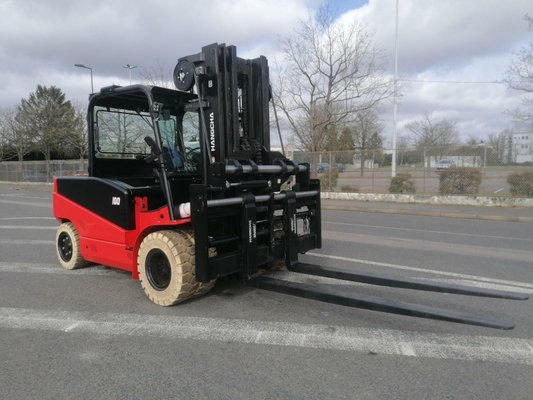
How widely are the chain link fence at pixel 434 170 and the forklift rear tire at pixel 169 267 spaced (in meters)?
14.8

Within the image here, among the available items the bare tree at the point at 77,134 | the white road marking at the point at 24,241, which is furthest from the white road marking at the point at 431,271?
the bare tree at the point at 77,134

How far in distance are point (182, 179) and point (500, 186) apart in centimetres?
1595

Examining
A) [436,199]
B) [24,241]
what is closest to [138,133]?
[24,241]

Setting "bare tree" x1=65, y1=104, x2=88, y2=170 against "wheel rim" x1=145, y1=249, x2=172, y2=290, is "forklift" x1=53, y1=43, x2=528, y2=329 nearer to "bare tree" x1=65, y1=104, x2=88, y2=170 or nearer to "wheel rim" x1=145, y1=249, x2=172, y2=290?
"wheel rim" x1=145, y1=249, x2=172, y2=290

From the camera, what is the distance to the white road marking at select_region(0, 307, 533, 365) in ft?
12.5

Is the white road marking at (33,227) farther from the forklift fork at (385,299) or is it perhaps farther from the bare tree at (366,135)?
the bare tree at (366,135)

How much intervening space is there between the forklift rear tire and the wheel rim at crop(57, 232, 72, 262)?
2.22 m

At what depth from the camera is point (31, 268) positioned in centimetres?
698

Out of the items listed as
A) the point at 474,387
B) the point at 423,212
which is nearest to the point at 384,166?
the point at 423,212

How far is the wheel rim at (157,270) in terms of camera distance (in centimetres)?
519

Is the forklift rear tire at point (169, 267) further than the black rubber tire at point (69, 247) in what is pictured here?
No

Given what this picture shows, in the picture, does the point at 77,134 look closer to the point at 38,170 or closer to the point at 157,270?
the point at 38,170

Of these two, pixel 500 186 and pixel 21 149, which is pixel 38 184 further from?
pixel 500 186

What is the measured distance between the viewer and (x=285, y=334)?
420 centimetres
